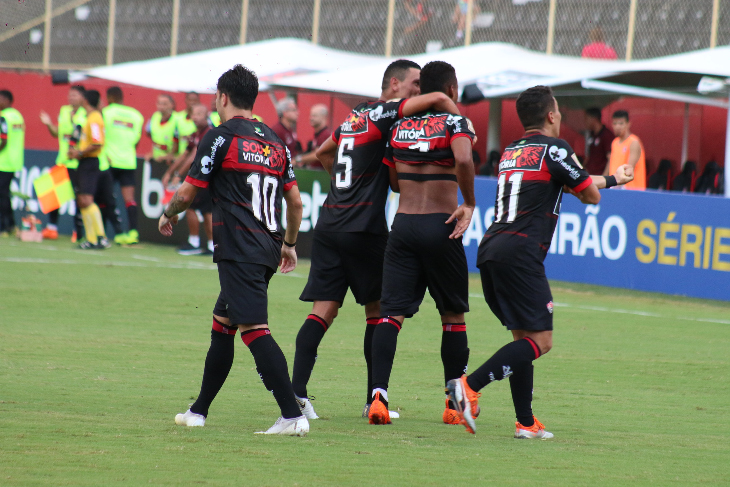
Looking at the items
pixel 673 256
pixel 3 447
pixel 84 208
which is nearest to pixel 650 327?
pixel 673 256

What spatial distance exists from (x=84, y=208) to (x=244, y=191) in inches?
423

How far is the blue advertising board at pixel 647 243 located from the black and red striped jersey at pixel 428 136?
6.92m

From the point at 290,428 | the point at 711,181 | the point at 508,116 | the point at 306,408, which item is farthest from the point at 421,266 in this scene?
the point at 508,116

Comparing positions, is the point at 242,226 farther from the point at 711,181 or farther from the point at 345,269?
the point at 711,181

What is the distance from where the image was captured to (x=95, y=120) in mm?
15164

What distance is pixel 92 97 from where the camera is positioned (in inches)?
592

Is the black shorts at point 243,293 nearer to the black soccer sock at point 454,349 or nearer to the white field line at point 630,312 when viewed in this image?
the black soccer sock at point 454,349

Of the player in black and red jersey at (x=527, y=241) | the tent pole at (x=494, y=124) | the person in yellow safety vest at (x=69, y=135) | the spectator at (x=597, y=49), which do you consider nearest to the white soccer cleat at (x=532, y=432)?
the player in black and red jersey at (x=527, y=241)

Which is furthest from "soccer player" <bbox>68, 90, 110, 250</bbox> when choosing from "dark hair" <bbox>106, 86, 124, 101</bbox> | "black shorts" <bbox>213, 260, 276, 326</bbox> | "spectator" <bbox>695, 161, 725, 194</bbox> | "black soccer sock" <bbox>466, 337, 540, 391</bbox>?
"black soccer sock" <bbox>466, 337, 540, 391</bbox>

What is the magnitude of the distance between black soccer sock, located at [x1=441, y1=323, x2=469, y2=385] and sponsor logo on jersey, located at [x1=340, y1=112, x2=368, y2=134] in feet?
3.92

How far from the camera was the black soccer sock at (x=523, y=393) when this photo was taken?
Answer: 17.0 feet

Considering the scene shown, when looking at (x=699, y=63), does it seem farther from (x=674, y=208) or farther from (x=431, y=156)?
(x=431, y=156)

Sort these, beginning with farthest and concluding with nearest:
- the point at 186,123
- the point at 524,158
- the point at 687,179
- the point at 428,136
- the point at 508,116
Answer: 1. the point at 508,116
2. the point at 186,123
3. the point at 687,179
4. the point at 428,136
5. the point at 524,158

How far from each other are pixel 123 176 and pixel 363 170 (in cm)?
1119
